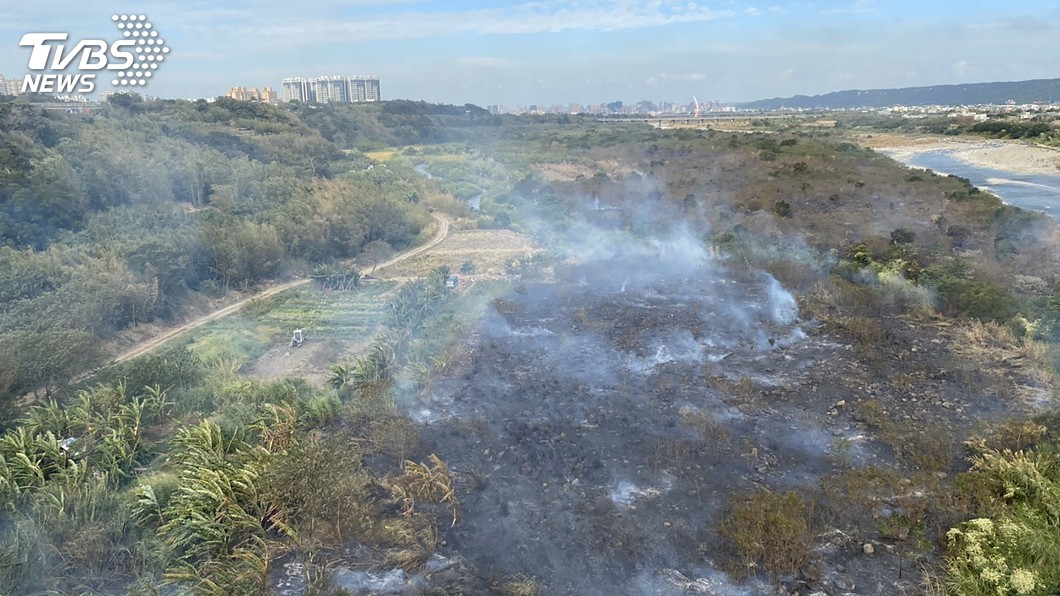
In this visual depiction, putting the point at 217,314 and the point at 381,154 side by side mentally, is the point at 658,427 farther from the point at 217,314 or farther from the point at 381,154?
the point at 381,154

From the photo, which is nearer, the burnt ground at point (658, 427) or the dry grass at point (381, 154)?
the burnt ground at point (658, 427)

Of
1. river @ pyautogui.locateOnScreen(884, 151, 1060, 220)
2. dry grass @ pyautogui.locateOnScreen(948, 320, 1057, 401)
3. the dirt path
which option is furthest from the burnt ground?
river @ pyautogui.locateOnScreen(884, 151, 1060, 220)

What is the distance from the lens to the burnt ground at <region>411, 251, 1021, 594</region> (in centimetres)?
771

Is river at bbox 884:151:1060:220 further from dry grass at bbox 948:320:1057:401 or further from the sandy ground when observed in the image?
dry grass at bbox 948:320:1057:401

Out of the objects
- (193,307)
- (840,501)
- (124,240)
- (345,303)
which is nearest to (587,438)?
(840,501)

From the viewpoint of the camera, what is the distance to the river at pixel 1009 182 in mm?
31138

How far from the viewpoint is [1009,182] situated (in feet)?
128

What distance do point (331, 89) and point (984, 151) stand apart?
100094mm

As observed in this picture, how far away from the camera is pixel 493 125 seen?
255ft

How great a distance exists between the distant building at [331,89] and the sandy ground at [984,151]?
83133 millimetres

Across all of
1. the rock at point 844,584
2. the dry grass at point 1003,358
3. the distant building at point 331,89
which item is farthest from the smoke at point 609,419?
the distant building at point 331,89

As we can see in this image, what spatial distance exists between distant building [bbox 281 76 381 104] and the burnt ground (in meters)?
109

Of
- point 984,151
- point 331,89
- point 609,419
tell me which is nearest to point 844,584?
point 609,419

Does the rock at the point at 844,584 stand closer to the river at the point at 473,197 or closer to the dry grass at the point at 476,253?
the dry grass at the point at 476,253
